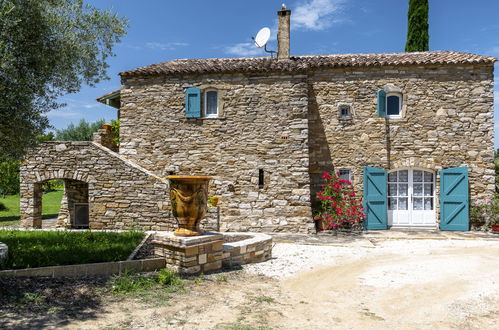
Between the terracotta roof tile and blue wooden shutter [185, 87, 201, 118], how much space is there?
603 millimetres

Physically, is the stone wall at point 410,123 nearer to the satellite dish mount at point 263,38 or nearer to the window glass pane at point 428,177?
the window glass pane at point 428,177

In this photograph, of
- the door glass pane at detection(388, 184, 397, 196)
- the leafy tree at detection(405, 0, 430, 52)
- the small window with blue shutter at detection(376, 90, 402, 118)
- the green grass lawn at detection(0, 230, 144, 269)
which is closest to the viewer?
the green grass lawn at detection(0, 230, 144, 269)

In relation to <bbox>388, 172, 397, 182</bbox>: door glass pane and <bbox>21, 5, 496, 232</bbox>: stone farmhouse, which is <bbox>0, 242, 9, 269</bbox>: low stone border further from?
<bbox>388, 172, 397, 182</bbox>: door glass pane

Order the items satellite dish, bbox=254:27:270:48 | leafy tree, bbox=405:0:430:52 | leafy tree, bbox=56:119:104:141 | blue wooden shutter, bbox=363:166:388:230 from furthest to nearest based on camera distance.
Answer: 1. leafy tree, bbox=56:119:104:141
2. leafy tree, bbox=405:0:430:52
3. satellite dish, bbox=254:27:270:48
4. blue wooden shutter, bbox=363:166:388:230

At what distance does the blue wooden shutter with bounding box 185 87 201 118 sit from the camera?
10.9m

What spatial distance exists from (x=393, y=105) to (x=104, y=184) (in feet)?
29.2

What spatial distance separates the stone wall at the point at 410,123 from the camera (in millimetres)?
10484

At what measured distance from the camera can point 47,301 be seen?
4207mm

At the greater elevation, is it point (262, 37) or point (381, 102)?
point (262, 37)

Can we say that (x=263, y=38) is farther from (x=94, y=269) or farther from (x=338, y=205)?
(x=94, y=269)

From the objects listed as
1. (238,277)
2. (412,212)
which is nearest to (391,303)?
(238,277)

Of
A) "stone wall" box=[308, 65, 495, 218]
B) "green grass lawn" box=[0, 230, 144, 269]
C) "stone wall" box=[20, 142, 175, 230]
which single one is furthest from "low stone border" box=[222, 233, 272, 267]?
"stone wall" box=[308, 65, 495, 218]

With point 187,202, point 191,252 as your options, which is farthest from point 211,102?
point 191,252

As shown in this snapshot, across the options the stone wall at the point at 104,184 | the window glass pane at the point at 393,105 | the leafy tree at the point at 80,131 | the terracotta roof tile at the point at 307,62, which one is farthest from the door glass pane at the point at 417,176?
the leafy tree at the point at 80,131
